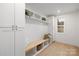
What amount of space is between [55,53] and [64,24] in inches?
26.1

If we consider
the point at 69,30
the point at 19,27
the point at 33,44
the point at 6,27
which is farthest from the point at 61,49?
the point at 6,27

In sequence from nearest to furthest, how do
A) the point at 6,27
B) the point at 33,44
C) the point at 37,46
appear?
the point at 6,27
the point at 33,44
the point at 37,46

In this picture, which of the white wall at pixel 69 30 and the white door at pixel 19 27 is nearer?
the white door at pixel 19 27

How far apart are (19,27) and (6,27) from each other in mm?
245

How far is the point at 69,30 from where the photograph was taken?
2.36 m

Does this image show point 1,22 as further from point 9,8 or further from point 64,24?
point 64,24

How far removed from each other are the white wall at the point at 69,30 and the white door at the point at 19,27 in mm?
701

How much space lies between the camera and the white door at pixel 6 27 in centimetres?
204

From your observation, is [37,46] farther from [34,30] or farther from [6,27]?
[6,27]

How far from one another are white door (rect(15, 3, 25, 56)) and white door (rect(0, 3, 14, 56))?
94mm

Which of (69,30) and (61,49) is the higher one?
(69,30)

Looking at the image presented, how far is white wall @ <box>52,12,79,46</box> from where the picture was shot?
7.62 feet

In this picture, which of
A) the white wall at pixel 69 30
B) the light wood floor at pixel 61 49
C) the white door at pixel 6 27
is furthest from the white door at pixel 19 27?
the white wall at pixel 69 30

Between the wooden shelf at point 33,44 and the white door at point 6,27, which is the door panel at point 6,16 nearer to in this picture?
the white door at point 6,27
